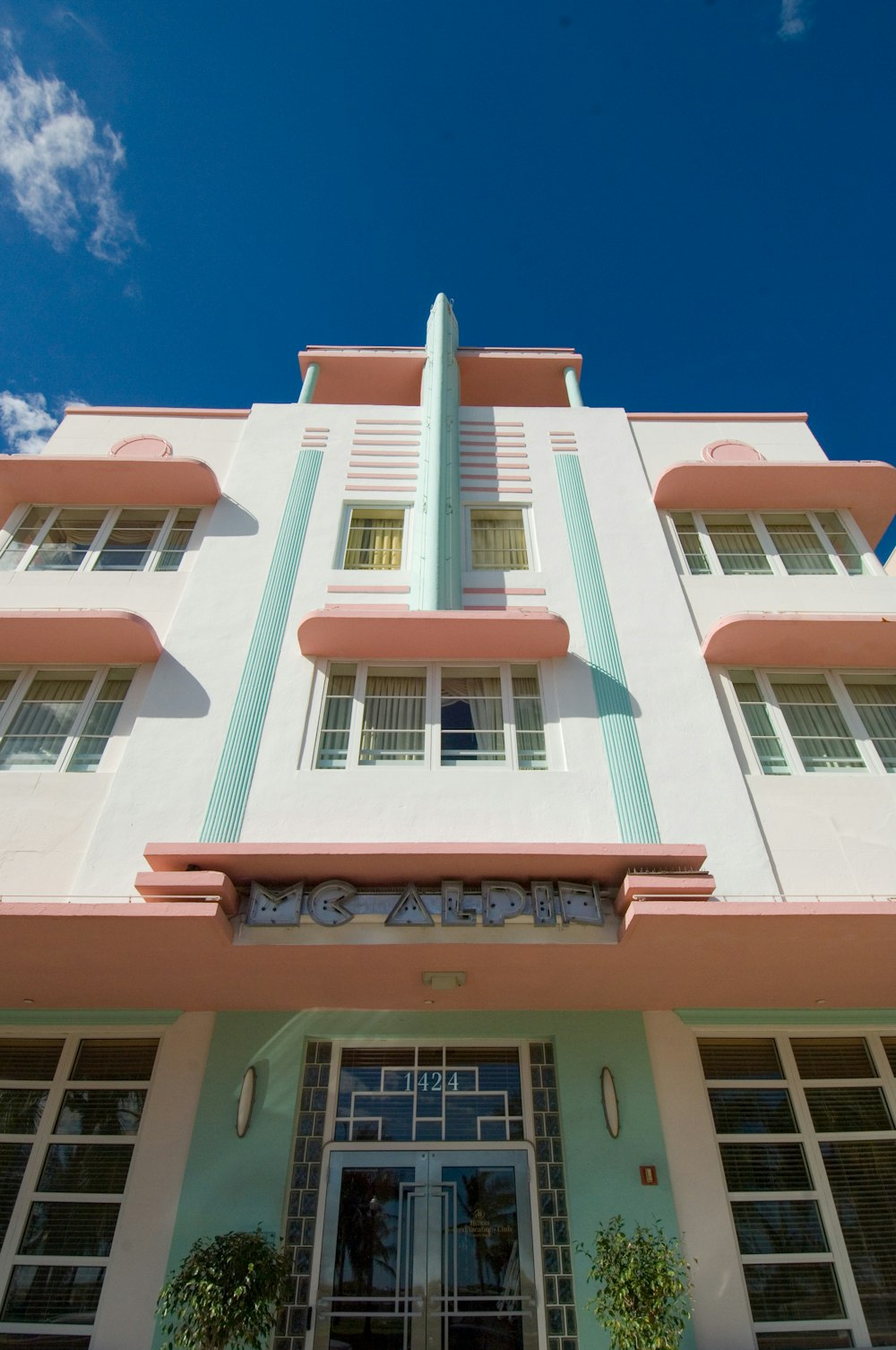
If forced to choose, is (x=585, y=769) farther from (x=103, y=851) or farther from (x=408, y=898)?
(x=103, y=851)

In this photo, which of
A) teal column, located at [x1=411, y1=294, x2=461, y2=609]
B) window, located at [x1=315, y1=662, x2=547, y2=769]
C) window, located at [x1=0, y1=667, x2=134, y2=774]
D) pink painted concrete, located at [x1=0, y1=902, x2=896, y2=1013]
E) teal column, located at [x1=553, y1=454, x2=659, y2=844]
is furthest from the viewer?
teal column, located at [x1=411, y1=294, x2=461, y2=609]

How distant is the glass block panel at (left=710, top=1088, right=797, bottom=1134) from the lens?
24.1 ft

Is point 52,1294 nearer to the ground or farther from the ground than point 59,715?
nearer to the ground

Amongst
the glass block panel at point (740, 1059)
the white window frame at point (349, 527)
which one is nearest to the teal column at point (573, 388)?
the white window frame at point (349, 527)

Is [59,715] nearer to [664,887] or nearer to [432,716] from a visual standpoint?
[432,716]

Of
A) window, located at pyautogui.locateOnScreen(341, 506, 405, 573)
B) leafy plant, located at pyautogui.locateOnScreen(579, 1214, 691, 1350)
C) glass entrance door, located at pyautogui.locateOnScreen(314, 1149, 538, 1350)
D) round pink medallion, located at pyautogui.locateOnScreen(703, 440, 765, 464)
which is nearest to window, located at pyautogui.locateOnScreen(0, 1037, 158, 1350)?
glass entrance door, located at pyautogui.locateOnScreen(314, 1149, 538, 1350)

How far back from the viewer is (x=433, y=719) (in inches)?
347

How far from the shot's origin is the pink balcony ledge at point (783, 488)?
11.3 meters

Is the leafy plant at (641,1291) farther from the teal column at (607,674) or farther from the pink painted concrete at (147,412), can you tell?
the pink painted concrete at (147,412)

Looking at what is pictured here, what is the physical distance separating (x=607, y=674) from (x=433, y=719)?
2.18 metres

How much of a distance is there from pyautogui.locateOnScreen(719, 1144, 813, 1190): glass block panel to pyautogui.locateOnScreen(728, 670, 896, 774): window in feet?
Result: 12.2

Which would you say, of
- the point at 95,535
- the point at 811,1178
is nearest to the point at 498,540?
Result: the point at 95,535

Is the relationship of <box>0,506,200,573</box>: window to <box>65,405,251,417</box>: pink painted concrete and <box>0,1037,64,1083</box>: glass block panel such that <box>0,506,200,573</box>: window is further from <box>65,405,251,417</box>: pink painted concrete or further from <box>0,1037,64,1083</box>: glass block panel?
<box>0,1037,64,1083</box>: glass block panel

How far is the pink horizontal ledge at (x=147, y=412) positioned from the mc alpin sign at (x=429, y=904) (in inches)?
352
